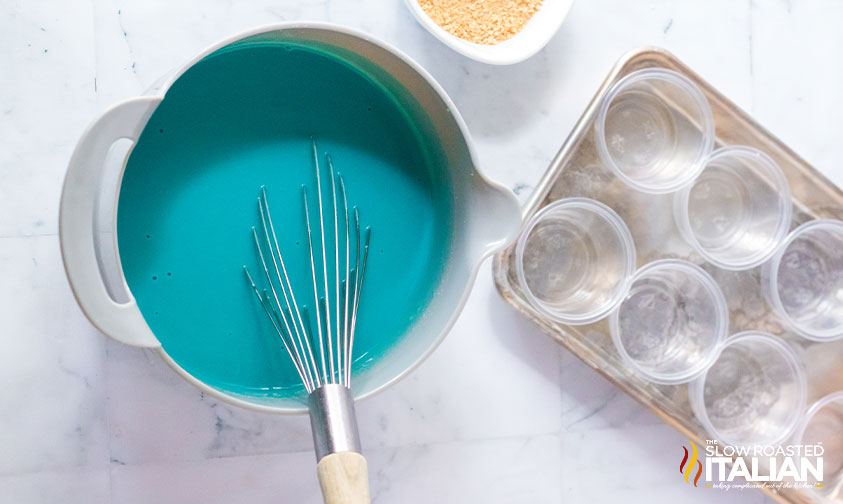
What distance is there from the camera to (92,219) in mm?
467

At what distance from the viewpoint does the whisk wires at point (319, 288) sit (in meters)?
0.58

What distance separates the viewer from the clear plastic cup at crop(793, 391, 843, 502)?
0.73 meters

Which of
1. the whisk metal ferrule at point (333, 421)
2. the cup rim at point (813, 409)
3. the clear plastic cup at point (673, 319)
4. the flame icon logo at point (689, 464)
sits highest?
the whisk metal ferrule at point (333, 421)

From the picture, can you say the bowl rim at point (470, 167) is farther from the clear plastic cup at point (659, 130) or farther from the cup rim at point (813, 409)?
the cup rim at point (813, 409)

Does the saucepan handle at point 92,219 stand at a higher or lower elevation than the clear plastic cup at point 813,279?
higher

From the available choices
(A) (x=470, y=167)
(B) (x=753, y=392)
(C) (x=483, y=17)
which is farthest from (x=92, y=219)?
(B) (x=753, y=392)

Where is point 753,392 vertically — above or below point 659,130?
below

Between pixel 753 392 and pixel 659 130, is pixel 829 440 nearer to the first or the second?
pixel 753 392

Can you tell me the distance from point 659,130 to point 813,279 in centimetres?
21

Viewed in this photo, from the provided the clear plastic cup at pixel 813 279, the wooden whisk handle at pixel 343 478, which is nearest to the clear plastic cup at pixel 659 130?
the clear plastic cup at pixel 813 279

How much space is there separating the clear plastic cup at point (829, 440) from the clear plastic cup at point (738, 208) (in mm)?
170

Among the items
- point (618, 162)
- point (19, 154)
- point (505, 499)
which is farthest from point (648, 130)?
point (19, 154)

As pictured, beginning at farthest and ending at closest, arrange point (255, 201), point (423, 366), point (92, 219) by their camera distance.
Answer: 1. point (423, 366)
2. point (255, 201)
3. point (92, 219)

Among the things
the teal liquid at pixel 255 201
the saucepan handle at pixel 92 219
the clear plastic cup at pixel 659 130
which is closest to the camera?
the saucepan handle at pixel 92 219
